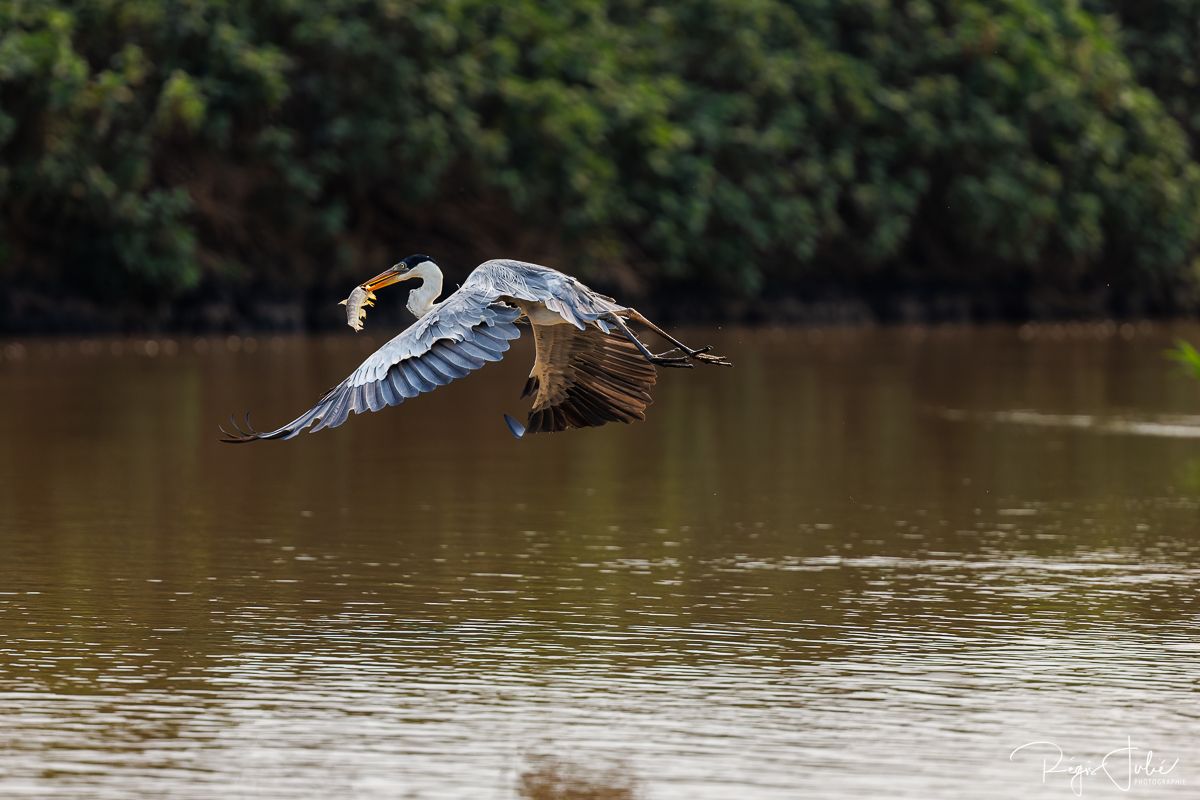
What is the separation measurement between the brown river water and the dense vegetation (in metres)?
13.1

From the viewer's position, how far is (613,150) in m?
40.8

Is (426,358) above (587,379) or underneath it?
above

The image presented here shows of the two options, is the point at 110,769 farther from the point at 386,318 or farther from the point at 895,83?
the point at 895,83

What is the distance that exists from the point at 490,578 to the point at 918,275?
37.3 meters

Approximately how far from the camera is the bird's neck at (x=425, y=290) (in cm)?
1003

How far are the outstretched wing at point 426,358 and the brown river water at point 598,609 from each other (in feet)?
3.15

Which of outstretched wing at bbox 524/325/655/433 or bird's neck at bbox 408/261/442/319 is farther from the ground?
bird's neck at bbox 408/261/442/319

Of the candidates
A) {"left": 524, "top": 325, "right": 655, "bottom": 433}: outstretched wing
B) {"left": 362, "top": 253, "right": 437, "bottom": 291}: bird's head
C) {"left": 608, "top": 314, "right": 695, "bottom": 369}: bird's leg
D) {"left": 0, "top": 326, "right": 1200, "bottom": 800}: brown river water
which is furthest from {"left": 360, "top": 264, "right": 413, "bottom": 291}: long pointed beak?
{"left": 0, "top": 326, "right": 1200, "bottom": 800}: brown river water

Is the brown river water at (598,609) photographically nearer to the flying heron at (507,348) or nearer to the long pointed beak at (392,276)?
the flying heron at (507,348)

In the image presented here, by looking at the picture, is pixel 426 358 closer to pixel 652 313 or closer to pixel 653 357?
pixel 653 357

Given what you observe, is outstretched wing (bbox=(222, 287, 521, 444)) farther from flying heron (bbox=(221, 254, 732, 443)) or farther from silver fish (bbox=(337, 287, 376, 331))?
silver fish (bbox=(337, 287, 376, 331))

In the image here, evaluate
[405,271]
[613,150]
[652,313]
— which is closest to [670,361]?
[405,271]

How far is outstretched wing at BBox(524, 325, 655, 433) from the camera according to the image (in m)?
10.4

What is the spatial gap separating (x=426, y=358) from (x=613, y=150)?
32.2 m
